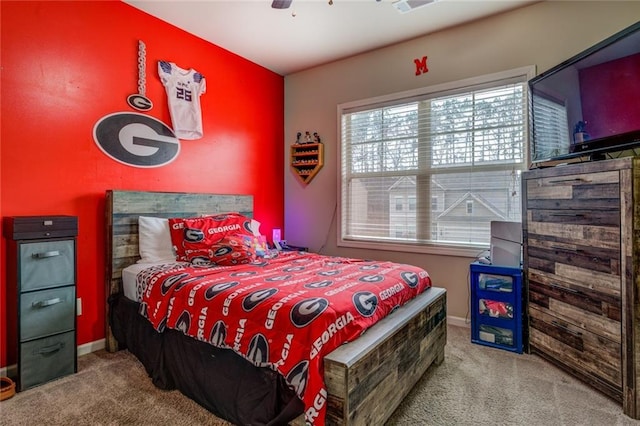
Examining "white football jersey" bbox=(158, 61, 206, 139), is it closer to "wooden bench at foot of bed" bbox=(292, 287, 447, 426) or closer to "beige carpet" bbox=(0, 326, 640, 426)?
"beige carpet" bbox=(0, 326, 640, 426)

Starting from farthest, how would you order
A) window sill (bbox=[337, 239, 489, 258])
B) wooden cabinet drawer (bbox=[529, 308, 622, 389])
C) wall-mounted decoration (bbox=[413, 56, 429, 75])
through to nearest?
wall-mounted decoration (bbox=[413, 56, 429, 75])
window sill (bbox=[337, 239, 489, 258])
wooden cabinet drawer (bbox=[529, 308, 622, 389])

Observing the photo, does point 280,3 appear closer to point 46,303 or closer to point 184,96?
point 184,96

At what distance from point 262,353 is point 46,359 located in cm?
157

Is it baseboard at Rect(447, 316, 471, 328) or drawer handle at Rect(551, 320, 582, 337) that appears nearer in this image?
drawer handle at Rect(551, 320, 582, 337)

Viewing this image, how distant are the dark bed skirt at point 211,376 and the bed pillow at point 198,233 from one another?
519 millimetres

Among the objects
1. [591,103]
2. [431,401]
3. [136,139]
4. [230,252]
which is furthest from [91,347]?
[591,103]

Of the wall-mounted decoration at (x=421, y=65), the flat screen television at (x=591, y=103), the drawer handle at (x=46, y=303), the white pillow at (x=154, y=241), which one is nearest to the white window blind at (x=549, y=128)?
the flat screen television at (x=591, y=103)

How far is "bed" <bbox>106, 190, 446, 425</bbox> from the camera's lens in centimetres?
138

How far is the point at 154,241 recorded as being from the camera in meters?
2.68

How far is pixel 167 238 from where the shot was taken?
2746 mm

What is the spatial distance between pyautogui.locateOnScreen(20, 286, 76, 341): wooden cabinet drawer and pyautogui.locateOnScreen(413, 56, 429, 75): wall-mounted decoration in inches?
134

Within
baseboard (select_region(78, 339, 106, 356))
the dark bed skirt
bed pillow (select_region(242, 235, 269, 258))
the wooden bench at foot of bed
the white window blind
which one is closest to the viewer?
the wooden bench at foot of bed

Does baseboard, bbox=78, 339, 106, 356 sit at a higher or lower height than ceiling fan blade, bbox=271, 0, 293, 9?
lower

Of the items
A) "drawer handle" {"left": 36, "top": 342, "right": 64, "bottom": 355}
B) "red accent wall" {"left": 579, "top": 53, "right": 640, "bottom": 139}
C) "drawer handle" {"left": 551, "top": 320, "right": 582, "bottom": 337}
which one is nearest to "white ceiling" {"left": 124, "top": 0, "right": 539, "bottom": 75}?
"red accent wall" {"left": 579, "top": 53, "right": 640, "bottom": 139}
